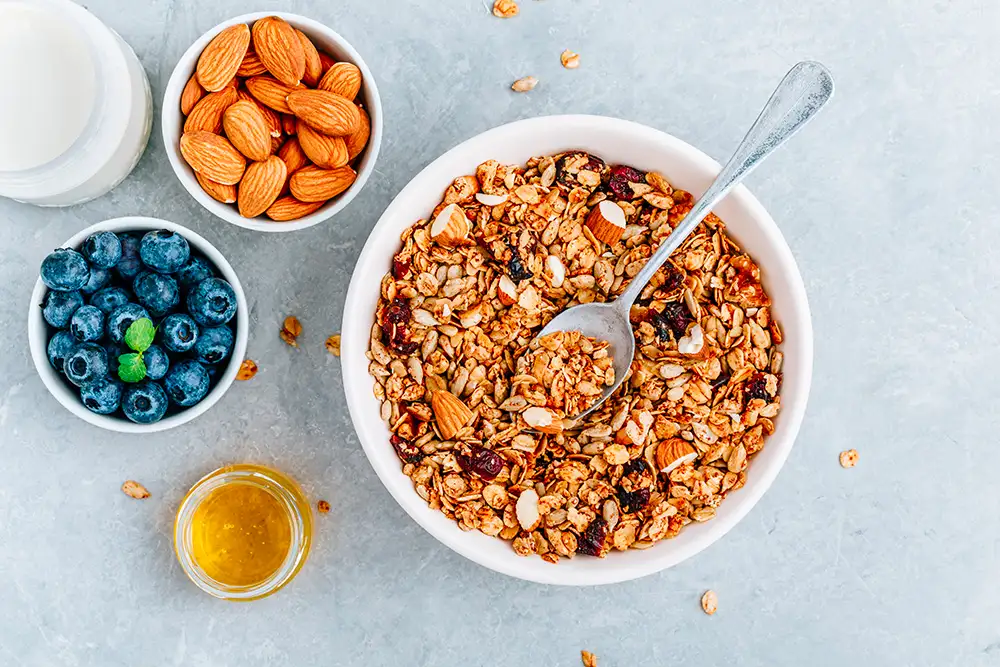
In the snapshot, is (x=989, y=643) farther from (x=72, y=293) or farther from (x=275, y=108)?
(x=72, y=293)

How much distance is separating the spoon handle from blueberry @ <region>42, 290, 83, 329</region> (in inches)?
27.5

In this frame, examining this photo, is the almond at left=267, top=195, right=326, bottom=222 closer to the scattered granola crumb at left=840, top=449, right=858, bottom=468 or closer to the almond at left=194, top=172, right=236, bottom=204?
the almond at left=194, top=172, right=236, bottom=204

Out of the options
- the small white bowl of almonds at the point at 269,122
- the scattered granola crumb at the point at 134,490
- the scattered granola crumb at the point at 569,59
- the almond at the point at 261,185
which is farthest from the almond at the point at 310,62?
the scattered granola crumb at the point at 134,490

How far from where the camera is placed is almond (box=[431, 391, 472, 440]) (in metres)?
1.07

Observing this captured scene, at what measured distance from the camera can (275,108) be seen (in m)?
1.13

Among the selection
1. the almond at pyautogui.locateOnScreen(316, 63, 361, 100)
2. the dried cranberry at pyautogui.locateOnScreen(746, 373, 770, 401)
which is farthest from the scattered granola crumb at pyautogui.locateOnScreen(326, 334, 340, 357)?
the dried cranberry at pyautogui.locateOnScreen(746, 373, 770, 401)

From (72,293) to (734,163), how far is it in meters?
0.83

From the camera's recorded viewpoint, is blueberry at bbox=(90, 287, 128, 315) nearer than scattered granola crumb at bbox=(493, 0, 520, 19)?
Yes

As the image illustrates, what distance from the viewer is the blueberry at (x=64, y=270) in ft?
3.51

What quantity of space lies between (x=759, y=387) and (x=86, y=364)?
0.83 metres

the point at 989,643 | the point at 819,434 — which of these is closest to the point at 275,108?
the point at 819,434

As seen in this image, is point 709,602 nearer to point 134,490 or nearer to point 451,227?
point 451,227

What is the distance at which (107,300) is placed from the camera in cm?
110

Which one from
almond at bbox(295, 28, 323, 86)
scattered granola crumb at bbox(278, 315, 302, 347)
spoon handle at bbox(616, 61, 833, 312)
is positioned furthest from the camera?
scattered granola crumb at bbox(278, 315, 302, 347)
